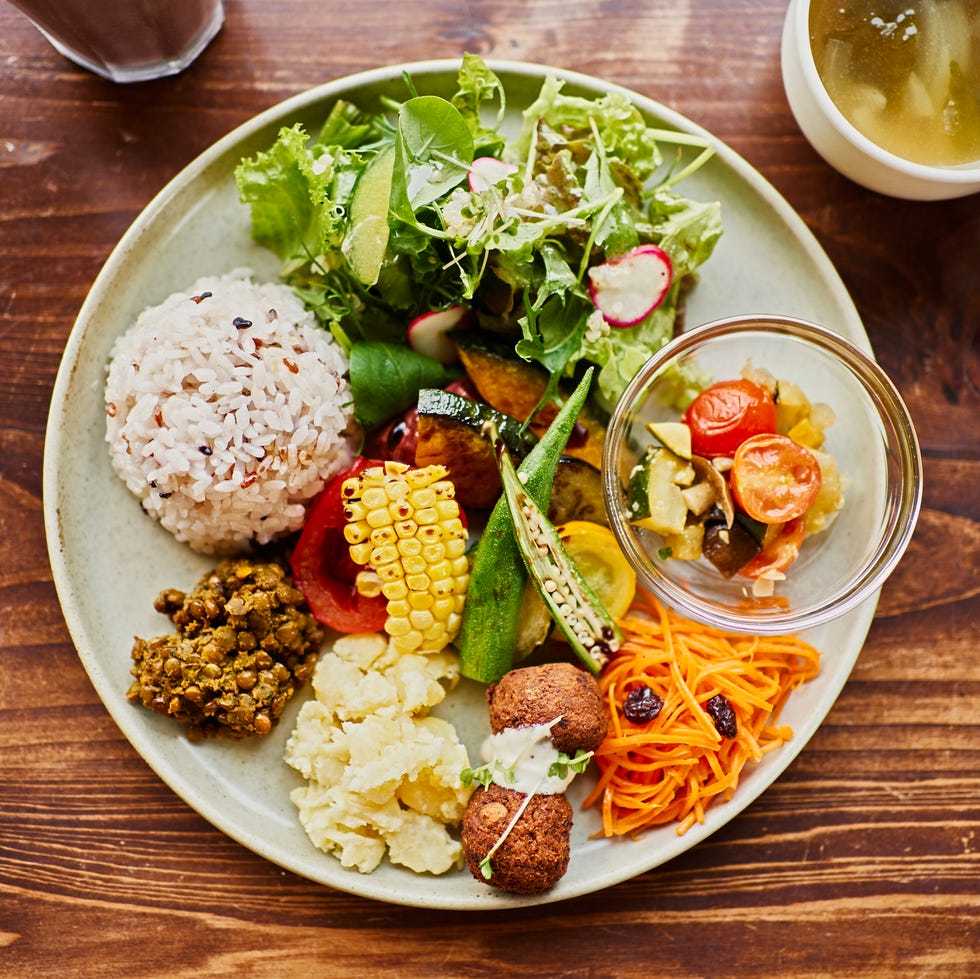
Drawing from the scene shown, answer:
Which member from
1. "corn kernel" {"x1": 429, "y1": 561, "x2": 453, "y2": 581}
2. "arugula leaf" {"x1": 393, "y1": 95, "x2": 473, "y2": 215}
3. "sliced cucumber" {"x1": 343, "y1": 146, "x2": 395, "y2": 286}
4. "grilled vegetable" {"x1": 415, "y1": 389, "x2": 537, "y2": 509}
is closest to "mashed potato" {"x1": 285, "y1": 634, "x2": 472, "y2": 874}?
"corn kernel" {"x1": 429, "y1": 561, "x2": 453, "y2": 581}

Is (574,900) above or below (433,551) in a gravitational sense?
below

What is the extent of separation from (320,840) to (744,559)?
49.8 inches

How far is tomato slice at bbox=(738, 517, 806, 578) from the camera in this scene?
212 cm

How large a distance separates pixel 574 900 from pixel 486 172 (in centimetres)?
192

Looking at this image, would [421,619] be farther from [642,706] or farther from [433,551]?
[642,706]

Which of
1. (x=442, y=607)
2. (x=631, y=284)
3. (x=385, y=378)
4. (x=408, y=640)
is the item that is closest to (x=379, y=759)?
(x=408, y=640)

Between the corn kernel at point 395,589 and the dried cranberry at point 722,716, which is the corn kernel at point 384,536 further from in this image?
the dried cranberry at point 722,716

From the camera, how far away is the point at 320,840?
2094 millimetres

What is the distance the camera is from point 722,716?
208 centimetres

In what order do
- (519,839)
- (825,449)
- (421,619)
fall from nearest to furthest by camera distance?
(519,839), (421,619), (825,449)

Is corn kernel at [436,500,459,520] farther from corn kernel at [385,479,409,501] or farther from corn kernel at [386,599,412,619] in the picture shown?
corn kernel at [386,599,412,619]

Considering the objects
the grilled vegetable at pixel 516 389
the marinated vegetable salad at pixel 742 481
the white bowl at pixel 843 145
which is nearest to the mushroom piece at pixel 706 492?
the marinated vegetable salad at pixel 742 481

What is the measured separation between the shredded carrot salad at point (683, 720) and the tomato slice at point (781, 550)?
0.64 ft

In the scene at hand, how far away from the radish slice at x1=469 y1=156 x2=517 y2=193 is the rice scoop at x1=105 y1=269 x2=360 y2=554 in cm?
57
